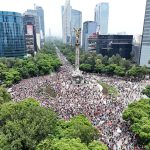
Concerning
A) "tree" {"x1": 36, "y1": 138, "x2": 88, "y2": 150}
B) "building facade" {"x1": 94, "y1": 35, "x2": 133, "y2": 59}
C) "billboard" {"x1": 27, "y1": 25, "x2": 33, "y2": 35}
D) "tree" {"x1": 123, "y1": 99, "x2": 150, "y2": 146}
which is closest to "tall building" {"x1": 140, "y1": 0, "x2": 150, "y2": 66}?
"building facade" {"x1": 94, "y1": 35, "x2": 133, "y2": 59}

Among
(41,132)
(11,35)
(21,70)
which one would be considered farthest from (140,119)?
(11,35)

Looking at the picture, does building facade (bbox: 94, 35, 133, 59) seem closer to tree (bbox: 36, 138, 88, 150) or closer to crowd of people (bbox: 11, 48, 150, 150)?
crowd of people (bbox: 11, 48, 150, 150)

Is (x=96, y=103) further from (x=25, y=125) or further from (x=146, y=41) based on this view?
(x=146, y=41)

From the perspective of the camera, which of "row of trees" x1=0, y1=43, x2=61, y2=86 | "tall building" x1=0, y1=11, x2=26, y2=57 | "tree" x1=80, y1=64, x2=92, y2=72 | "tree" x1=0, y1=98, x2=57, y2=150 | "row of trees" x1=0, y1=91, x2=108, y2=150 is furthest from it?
"tall building" x1=0, y1=11, x2=26, y2=57

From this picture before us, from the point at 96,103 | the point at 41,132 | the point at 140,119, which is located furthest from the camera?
the point at 96,103

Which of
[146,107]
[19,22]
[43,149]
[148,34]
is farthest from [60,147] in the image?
[19,22]

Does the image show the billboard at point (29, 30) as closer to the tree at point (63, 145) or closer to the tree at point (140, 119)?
the tree at point (140, 119)
